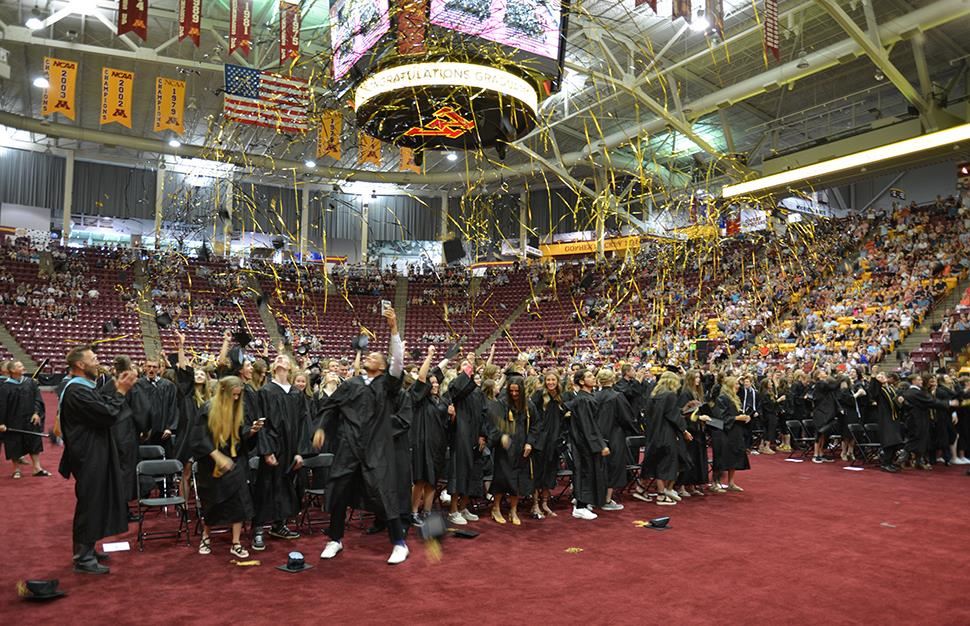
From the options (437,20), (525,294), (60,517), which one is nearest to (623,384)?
(437,20)

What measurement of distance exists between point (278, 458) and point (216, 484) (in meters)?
0.74

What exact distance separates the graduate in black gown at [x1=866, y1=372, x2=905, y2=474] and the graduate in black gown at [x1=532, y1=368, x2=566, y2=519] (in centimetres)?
694

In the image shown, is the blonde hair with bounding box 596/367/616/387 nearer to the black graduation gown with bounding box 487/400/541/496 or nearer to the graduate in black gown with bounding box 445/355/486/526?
the black graduation gown with bounding box 487/400/541/496

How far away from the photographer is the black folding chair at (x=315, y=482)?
6574mm

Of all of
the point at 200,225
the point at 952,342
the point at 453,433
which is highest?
the point at 200,225

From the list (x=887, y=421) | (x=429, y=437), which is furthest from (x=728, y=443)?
(x=429, y=437)

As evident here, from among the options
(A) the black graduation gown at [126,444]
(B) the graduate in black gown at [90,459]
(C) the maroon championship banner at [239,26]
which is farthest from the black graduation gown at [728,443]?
(C) the maroon championship banner at [239,26]

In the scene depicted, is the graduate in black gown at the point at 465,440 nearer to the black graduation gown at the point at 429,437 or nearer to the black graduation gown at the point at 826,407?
the black graduation gown at the point at 429,437

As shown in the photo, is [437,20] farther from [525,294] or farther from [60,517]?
[525,294]

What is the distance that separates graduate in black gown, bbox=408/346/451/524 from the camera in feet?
22.7

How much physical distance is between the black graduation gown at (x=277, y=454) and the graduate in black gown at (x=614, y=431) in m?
3.52

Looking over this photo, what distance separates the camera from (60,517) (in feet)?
22.9

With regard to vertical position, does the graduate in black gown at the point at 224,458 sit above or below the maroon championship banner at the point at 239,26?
below

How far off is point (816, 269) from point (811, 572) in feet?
60.0
